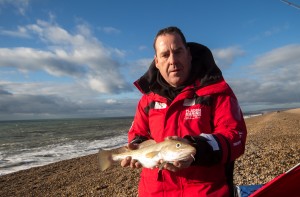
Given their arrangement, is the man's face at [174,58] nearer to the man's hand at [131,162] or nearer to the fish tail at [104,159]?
the man's hand at [131,162]

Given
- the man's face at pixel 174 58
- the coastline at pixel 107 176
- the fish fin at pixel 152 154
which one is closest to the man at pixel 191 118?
the man's face at pixel 174 58

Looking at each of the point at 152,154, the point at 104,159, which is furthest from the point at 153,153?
the point at 104,159

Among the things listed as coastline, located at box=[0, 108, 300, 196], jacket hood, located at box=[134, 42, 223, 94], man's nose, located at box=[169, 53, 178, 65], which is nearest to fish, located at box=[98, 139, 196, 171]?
jacket hood, located at box=[134, 42, 223, 94]

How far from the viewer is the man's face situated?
368 cm

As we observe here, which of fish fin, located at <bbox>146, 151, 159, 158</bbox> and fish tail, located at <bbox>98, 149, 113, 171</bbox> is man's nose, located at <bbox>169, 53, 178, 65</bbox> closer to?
fish fin, located at <bbox>146, 151, 159, 158</bbox>

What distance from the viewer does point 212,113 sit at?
11.1ft

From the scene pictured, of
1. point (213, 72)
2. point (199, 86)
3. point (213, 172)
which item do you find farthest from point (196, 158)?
point (213, 72)

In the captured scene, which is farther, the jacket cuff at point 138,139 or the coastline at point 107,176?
the coastline at point 107,176

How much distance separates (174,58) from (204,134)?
3.26 ft

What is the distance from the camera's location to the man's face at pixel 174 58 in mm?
3676

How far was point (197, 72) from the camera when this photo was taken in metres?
3.70

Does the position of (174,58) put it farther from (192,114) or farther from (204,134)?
(204,134)

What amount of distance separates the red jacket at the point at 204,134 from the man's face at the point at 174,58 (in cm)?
22

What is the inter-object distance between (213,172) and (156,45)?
5.31 feet
